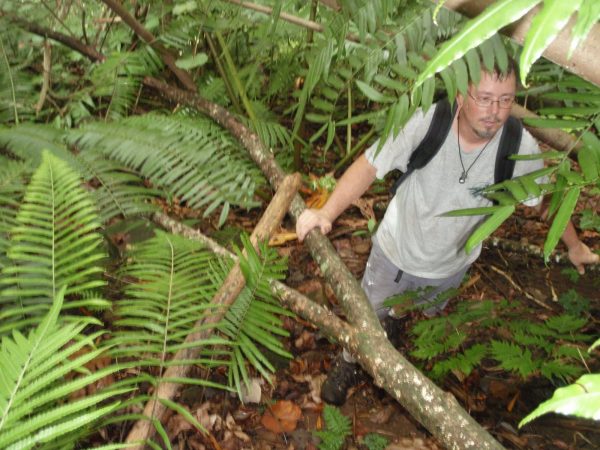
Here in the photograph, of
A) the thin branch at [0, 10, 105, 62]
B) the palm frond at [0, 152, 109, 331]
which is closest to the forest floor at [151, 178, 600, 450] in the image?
the palm frond at [0, 152, 109, 331]

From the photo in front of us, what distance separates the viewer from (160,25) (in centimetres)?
356

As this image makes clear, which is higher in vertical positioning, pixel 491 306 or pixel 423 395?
pixel 423 395

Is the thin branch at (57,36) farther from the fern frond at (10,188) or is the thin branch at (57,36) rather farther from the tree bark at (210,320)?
the tree bark at (210,320)

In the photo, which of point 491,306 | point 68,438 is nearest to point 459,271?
point 491,306

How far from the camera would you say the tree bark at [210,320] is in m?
1.57

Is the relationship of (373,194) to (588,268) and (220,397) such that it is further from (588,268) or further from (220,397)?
(220,397)

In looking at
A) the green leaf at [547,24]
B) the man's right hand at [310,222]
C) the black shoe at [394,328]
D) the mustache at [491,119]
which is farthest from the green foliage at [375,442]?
the green leaf at [547,24]

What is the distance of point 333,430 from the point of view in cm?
259

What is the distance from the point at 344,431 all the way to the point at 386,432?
0.29 m

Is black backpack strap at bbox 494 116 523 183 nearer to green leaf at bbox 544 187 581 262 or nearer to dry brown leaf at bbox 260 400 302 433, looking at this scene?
green leaf at bbox 544 187 581 262

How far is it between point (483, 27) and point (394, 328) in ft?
9.62

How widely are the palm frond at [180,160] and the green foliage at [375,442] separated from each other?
156 centimetres

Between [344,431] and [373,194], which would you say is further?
[373,194]

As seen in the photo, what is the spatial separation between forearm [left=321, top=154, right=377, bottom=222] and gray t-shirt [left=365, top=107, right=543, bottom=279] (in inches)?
1.9
